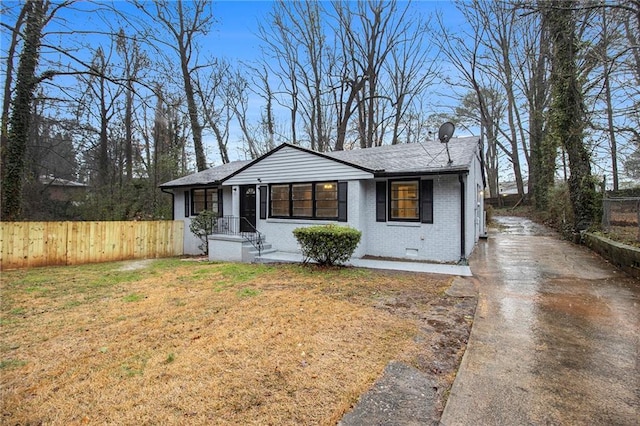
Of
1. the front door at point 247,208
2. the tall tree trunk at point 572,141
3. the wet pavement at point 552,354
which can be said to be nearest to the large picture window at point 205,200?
the front door at point 247,208

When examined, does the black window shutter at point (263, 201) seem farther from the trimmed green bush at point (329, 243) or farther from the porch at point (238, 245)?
the trimmed green bush at point (329, 243)

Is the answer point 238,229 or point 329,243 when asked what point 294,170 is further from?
point 329,243

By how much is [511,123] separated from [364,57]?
42.5ft

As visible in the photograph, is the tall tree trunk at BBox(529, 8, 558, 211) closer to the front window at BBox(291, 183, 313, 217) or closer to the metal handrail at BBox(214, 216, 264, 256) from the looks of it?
the front window at BBox(291, 183, 313, 217)

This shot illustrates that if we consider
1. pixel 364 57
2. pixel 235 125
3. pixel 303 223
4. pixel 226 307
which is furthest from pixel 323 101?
pixel 226 307

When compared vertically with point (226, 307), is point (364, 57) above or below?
above

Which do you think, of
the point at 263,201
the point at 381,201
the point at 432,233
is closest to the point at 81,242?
the point at 263,201

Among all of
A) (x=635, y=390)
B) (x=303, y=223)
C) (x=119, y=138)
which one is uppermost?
(x=119, y=138)

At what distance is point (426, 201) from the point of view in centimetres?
907

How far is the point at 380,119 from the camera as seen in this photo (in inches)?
942

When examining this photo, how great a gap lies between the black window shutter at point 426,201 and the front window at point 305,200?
2.66 meters

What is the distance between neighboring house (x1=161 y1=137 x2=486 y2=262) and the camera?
8.90 m

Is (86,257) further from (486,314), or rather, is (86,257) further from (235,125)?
(235,125)

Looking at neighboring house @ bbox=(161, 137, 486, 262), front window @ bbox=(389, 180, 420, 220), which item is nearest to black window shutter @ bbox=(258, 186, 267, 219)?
neighboring house @ bbox=(161, 137, 486, 262)
